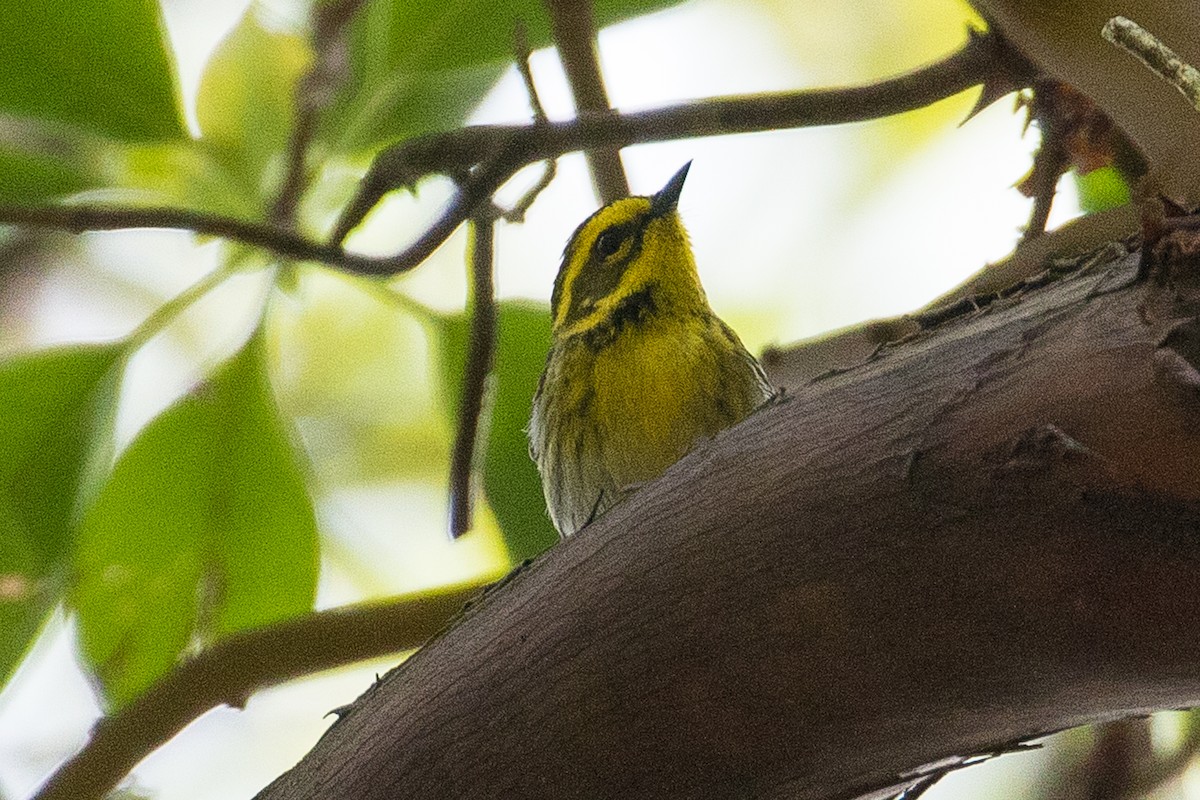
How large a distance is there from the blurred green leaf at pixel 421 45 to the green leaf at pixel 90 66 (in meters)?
0.25

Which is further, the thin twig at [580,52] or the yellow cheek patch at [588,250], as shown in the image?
the yellow cheek patch at [588,250]

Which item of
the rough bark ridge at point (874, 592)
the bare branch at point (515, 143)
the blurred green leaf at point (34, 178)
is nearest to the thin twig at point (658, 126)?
the bare branch at point (515, 143)

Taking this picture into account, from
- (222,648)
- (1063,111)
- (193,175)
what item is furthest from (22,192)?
(1063,111)

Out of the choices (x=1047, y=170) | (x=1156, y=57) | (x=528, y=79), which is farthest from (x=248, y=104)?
(x=1156, y=57)

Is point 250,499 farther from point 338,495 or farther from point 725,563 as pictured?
point 725,563

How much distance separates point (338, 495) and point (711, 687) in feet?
6.61

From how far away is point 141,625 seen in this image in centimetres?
229

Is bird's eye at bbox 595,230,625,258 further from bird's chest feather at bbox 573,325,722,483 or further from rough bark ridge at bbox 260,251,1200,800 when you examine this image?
rough bark ridge at bbox 260,251,1200,800

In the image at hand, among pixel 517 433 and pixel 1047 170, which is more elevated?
pixel 517 433

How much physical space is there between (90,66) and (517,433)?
881mm

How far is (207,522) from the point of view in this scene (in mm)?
2250

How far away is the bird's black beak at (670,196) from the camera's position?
250cm

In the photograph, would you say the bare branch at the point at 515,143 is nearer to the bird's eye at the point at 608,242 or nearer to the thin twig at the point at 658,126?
the thin twig at the point at 658,126

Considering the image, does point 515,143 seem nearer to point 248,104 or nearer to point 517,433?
point 248,104
